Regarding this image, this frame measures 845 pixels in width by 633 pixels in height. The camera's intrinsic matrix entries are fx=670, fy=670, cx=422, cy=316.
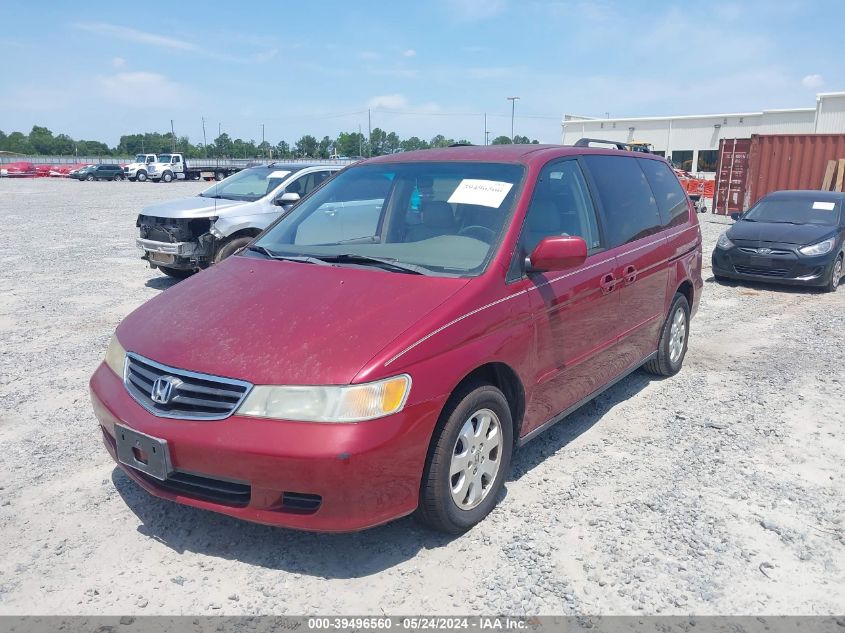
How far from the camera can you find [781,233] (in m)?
10.0

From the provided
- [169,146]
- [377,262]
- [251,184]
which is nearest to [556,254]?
[377,262]

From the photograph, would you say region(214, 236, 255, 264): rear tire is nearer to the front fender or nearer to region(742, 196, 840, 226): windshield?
the front fender

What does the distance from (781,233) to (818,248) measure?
0.58 meters

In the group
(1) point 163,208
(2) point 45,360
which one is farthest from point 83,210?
(2) point 45,360

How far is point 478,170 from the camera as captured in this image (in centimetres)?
398

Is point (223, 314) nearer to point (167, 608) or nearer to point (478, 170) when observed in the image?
point (167, 608)

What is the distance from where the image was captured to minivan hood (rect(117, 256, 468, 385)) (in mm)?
2842

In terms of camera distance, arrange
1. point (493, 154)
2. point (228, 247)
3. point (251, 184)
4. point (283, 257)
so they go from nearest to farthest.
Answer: point (283, 257), point (493, 154), point (228, 247), point (251, 184)

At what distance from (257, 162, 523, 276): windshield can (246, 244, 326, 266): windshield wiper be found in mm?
38

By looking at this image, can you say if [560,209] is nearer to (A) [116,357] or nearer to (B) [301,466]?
(B) [301,466]

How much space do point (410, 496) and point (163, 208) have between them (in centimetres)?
787

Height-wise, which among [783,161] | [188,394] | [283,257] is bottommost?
[188,394]

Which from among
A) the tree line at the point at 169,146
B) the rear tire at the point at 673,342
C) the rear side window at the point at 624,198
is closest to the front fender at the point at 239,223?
the rear side window at the point at 624,198

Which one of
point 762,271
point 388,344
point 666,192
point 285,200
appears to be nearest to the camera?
point 388,344
